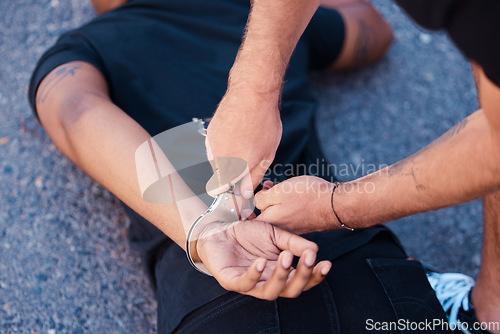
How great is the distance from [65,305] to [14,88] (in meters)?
0.80

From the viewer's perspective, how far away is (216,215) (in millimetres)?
971

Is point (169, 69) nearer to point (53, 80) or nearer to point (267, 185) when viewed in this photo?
point (53, 80)

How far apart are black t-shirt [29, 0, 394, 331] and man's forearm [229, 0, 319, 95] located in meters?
0.25

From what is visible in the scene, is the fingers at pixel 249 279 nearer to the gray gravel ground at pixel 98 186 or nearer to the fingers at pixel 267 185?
the fingers at pixel 267 185

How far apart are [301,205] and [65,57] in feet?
2.52

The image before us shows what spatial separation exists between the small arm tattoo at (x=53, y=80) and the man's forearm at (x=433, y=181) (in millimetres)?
773

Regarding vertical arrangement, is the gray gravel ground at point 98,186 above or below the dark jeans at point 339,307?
below

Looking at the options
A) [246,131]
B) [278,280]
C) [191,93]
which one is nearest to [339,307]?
[278,280]

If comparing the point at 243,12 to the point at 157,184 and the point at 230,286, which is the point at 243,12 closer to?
the point at 157,184

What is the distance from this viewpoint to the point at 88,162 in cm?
108

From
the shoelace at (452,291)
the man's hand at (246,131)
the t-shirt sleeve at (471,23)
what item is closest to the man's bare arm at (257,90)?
the man's hand at (246,131)

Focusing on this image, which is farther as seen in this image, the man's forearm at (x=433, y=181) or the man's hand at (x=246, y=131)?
the man's hand at (x=246, y=131)

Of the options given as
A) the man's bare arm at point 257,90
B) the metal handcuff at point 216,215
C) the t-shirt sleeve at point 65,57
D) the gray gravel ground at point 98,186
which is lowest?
the gray gravel ground at point 98,186

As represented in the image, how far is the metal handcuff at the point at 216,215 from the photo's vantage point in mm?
921
